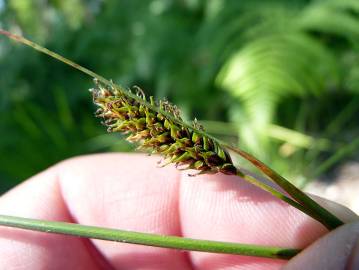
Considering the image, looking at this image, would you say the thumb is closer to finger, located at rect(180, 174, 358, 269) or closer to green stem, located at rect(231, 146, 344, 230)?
green stem, located at rect(231, 146, 344, 230)

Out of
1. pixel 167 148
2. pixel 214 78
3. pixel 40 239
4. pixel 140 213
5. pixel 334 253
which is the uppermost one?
pixel 214 78

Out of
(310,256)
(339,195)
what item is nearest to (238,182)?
(310,256)

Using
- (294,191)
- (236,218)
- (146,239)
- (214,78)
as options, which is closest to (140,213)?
(236,218)

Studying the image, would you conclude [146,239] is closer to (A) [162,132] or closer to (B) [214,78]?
(A) [162,132]

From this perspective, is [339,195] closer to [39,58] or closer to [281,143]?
[281,143]

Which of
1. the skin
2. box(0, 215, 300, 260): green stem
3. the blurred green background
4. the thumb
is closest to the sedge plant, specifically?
box(0, 215, 300, 260): green stem

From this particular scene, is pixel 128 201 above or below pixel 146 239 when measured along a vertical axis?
above
